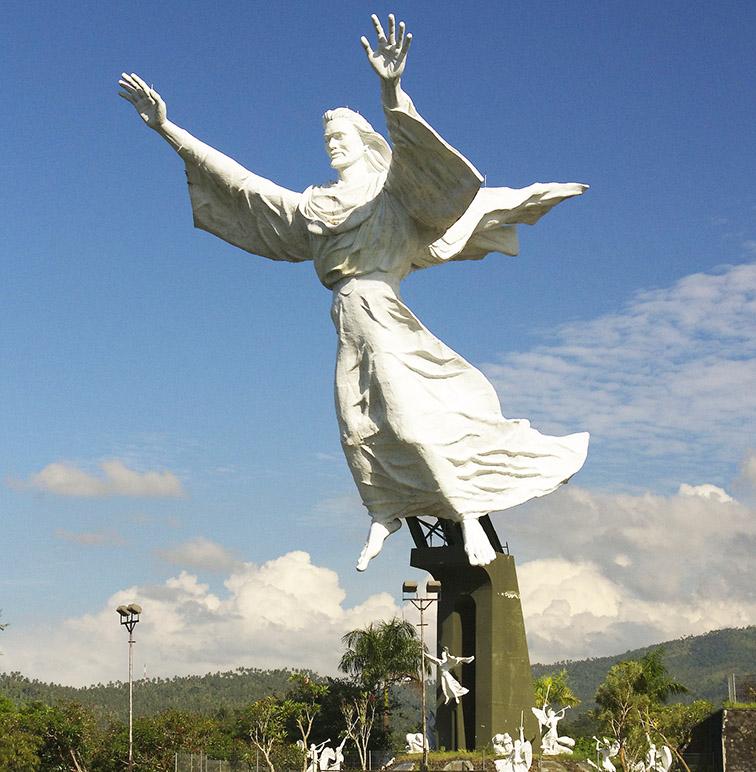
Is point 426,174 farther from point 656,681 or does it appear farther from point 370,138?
point 656,681

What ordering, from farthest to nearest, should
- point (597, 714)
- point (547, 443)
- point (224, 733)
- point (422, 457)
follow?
point (224, 733), point (597, 714), point (547, 443), point (422, 457)

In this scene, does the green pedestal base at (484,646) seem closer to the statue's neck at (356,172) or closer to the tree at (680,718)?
the statue's neck at (356,172)

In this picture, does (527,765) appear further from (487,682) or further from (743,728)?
(743,728)

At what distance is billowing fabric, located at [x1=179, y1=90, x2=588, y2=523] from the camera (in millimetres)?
14688

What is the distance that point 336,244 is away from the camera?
596 inches

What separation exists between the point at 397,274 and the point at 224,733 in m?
33.4

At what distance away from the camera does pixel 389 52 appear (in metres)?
12.8

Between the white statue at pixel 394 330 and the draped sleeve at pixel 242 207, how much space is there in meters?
0.02

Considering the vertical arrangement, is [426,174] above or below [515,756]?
above

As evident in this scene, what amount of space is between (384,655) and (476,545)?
22027 millimetres

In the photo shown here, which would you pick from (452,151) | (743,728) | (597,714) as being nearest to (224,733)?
(597,714)

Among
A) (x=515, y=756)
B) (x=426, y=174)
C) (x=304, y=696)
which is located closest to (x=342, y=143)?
(x=426, y=174)

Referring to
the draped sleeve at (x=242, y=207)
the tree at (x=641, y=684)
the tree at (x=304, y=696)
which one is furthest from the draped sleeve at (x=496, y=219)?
the tree at (x=304, y=696)

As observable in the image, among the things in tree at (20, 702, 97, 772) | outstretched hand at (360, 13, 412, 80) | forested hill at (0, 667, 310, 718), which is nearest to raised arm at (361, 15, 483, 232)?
outstretched hand at (360, 13, 412, 80)
